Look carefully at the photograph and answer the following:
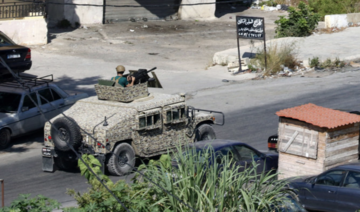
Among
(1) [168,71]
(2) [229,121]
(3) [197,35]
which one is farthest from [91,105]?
(3) [197,35]

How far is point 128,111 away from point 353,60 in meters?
14.9

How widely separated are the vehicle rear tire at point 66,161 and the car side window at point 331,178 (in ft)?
16.5

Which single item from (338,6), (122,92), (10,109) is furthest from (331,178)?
(338,6)

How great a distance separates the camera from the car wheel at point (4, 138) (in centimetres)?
1379

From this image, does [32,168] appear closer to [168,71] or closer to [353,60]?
[168,71]

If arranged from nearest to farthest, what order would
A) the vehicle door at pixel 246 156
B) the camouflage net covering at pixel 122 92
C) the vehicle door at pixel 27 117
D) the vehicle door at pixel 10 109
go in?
1. the vehicle door at pixel 246 156
2. the camouflage net covering at pixel 122 92
3. the vehicle door at pixel 10 109
4. the vehicle door at pixel 27 117

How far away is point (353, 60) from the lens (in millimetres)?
23953

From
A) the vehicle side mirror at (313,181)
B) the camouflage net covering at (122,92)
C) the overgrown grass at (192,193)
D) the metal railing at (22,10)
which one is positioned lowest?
the vehicle side mirror at (313,181)

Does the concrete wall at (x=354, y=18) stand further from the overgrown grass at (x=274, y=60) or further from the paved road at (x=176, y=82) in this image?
the overgrown grass at (x=274, y=60)

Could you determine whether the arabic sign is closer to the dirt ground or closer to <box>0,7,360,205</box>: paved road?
<box>0,7,360,205</box>: paved road

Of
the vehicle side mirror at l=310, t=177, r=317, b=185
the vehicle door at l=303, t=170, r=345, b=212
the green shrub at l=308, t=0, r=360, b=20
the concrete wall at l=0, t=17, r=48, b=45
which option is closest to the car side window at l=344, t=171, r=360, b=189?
the vehicle door at l=303, t=170, r=345, b=212

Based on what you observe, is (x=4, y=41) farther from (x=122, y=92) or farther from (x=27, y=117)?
(x=122, y=92)

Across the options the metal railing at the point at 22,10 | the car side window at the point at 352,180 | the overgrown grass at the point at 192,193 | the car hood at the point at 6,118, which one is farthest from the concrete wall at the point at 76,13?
the overgrown grass at the point at 192,193

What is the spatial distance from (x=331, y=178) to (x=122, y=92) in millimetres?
4820
